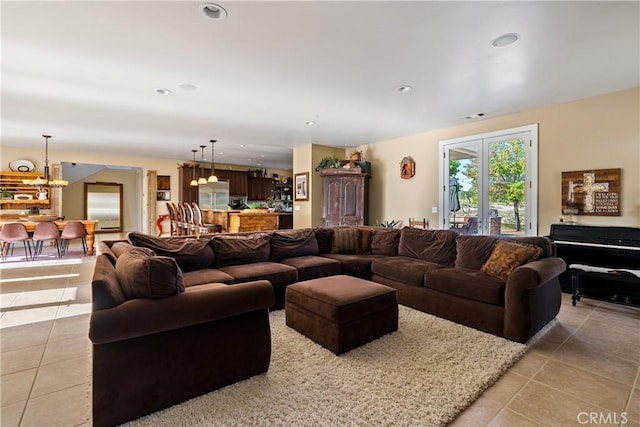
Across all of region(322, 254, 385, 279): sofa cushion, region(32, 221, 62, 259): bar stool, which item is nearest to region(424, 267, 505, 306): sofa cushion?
region(322, 254, 385, 279): sofa cushion

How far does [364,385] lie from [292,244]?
236 centimetres

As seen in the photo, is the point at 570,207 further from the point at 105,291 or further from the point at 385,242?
the point at 105,291

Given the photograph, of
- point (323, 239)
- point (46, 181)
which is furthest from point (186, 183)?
point (323, 239)

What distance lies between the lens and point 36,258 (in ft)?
21.2

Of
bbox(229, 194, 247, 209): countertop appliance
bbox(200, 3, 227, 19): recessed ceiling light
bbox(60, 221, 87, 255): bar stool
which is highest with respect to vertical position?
bbox(200, 3, 227, 19): recessed ceiling light

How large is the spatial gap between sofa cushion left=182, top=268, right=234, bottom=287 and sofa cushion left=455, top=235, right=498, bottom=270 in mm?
2563

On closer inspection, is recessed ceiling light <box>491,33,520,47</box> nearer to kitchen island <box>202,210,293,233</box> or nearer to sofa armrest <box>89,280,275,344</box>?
sofa armrest <box>89,280,275,344</box>

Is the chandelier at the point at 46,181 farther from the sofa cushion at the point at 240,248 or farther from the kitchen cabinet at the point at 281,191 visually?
the kitchen cabinet at the point at 281,191

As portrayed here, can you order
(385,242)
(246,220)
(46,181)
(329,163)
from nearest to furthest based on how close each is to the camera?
(385,242) < (246,220) < (329,163) < (46,181)

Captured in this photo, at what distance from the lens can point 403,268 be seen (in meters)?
3.55

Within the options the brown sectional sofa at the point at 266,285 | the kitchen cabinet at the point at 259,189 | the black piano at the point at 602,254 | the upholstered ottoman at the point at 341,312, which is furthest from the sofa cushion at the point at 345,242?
the kitchen cabinet at the point at 259,189

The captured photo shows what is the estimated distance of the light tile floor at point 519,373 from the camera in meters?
1.72

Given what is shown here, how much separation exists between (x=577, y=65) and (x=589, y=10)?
1.11 metres

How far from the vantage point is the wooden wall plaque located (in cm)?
389
